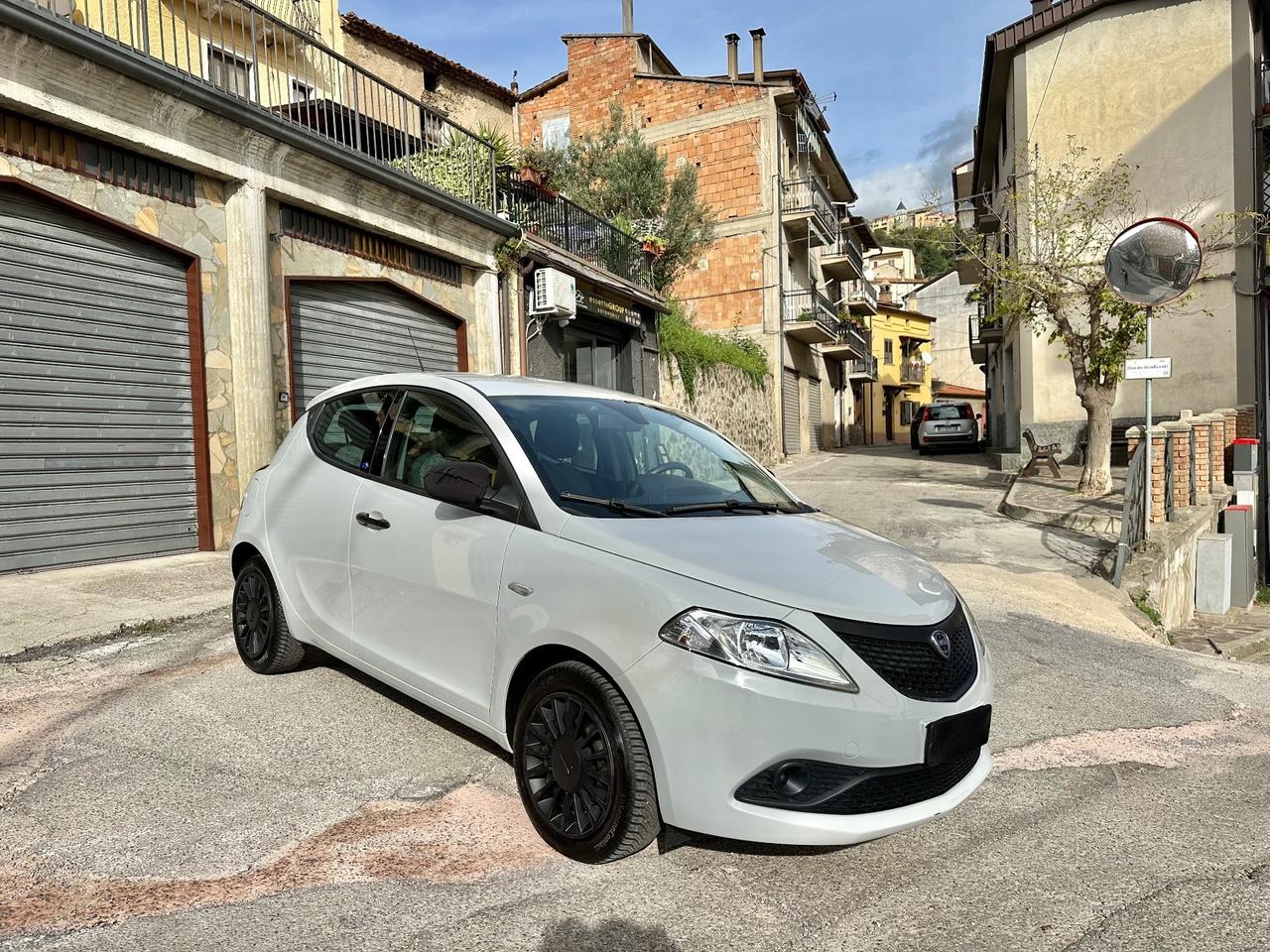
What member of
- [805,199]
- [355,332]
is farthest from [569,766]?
[805,199]

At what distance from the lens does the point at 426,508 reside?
3.14 m

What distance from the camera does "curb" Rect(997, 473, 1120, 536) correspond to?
10.0m

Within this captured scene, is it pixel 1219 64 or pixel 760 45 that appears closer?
pixel 1219 64

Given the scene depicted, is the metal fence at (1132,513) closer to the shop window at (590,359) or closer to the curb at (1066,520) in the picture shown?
the curb at (1066,520)

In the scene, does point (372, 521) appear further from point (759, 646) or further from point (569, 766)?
point (759, 646)

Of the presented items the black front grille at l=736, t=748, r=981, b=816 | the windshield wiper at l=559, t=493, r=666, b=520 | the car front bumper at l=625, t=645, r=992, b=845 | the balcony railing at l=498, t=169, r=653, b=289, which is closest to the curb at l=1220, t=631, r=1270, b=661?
the black front grille at l=736, t=748, r=981, b=816

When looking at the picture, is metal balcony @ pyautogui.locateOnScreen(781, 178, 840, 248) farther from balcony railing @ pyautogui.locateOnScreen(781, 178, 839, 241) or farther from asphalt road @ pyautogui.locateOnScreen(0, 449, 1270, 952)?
asphalt road @ pyautogui.locateOnScreen(0, 449, 1270, 952)

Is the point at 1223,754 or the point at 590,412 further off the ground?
the point at 590,412

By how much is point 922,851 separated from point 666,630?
127 cm

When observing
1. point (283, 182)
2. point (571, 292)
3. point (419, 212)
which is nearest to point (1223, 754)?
point (283, 182)

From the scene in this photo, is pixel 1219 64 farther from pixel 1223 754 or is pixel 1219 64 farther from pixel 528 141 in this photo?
pixel 528 141

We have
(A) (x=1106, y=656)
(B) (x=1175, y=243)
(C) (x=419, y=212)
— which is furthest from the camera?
(C) (x=419, y=212)

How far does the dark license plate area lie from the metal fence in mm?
6277

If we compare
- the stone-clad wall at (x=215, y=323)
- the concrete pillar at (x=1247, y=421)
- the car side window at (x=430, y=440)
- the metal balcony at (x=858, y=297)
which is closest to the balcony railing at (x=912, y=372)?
the metal balcony at (x=858, y=297)
